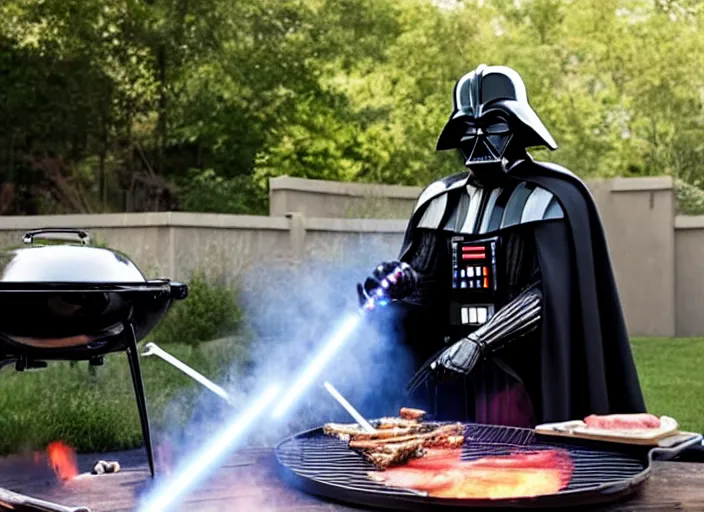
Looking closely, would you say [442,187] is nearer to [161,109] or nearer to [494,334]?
[494,334]

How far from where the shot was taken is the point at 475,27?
16.4 m

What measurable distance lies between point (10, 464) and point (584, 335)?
4025 millimetres

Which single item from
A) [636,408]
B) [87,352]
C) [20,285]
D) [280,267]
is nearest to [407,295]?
[636,408]

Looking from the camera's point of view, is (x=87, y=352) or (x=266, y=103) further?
(x=266, y=103)

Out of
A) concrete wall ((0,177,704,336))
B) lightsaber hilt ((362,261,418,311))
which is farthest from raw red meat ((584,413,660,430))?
concrete wall ((0,177,704,336))

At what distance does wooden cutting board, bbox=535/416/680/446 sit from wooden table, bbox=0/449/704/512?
3.4 inches

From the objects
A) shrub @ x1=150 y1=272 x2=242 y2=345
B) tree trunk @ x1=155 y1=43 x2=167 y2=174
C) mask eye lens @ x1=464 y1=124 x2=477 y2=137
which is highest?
tree trunk @ x1=155 y1=43 x2=167 y2=174

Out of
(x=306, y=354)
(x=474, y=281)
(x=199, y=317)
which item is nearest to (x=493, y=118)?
(x=474, y=281)

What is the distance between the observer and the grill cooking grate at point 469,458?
74.0 inches

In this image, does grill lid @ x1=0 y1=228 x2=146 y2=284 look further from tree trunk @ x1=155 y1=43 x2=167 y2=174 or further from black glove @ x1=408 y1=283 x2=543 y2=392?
tree trunk @ x1=155 y1=43 x2=167 y2=174

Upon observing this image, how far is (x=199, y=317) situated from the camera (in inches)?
376

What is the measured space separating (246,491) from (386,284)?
4.40ft

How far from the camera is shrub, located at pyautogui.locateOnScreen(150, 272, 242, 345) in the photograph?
31.2 feet

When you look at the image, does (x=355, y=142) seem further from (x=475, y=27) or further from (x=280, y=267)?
(x=280, y=267)
